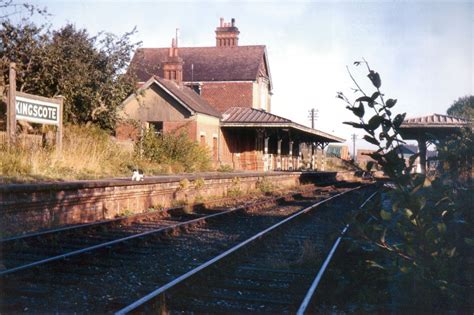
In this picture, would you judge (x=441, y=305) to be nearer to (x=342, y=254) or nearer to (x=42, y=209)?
(x=342, y=254)

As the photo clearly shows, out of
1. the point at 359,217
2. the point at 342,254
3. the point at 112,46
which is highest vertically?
the point at 112,46

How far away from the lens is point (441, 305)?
5.71 meters

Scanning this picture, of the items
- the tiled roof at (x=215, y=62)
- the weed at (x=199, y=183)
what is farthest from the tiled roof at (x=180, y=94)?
the weed at (x=199, y=183)

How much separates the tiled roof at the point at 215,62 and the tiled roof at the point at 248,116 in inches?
112

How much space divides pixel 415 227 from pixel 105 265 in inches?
159

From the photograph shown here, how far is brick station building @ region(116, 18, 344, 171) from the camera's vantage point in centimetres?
3108

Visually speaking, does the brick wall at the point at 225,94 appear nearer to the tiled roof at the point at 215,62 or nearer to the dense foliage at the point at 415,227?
the tiled roof at the point at 215,62

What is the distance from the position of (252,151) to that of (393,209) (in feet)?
104

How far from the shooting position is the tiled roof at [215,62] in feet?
130

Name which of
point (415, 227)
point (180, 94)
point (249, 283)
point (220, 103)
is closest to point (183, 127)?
point (180, 94)

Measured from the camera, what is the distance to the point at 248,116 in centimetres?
3469

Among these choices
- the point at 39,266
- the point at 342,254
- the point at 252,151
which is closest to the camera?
the point at 39,266

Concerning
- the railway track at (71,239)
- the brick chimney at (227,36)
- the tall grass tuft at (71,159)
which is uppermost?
the brick chimney at (227,36)

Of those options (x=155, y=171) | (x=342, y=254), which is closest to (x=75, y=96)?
(x=155, y=171)
